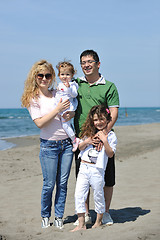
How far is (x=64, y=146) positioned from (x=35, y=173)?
445 centimetres

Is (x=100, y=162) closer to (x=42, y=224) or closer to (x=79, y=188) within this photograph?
(x=79, y=188)

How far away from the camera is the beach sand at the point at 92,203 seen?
3736mm

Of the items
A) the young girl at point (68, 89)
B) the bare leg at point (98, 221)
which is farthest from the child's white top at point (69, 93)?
the bare leg at point (98, 221)

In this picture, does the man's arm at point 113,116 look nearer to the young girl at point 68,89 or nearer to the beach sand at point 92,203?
the young girl at point 68,89

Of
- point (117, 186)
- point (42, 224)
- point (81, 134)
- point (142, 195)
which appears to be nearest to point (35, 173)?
point (117, 186)

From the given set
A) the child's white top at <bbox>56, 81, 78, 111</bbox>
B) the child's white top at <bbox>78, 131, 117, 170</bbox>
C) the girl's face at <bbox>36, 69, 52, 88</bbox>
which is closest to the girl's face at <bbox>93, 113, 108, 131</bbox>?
the child's white top at <bbox>78, 131, 117, 170</bbox>

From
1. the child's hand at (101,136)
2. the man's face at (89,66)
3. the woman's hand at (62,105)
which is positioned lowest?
the child's hand at (101,136)

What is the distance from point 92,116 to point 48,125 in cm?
57

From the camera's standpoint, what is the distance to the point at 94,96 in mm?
3992

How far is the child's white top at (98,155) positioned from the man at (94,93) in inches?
6.1

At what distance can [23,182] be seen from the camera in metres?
7.06

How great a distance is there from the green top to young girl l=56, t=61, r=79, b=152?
0.10 m

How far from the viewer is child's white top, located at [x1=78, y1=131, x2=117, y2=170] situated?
375 cm

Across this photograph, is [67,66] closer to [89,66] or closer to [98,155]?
[89,66]
